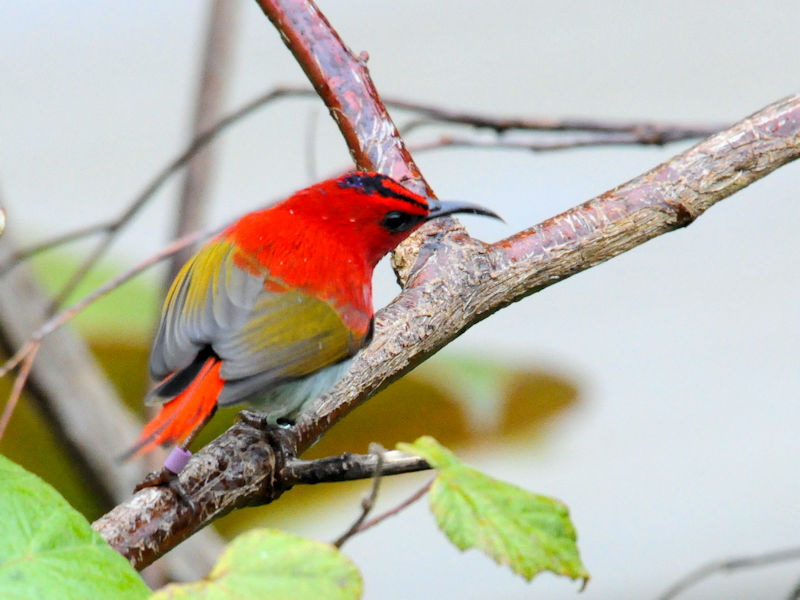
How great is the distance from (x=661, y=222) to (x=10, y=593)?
1.13m

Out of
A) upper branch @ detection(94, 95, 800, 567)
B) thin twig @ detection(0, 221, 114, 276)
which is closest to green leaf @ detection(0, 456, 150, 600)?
upper branch @ detection(94, 95, 800, 567)

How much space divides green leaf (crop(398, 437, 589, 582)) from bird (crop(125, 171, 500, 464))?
507 mm

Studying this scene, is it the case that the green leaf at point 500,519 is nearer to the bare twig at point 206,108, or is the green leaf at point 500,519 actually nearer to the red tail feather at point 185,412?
the red tail feather at point 185,412

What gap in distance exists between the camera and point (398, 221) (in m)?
1.73

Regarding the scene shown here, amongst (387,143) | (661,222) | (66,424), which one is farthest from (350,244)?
(66,424)

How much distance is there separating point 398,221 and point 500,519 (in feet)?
3.05

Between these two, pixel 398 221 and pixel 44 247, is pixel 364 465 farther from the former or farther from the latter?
pixel 44 247

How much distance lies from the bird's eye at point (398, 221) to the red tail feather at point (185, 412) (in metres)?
0.43

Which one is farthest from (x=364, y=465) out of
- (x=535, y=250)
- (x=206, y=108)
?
(x=206, y=108)

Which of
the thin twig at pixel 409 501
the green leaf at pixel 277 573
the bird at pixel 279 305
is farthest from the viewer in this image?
the bird at pixel 279 305

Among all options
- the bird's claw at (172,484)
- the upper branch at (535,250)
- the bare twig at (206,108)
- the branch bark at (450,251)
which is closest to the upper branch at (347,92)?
the branch bark at (450,251)

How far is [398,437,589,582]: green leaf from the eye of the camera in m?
0.83

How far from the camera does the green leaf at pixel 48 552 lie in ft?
2.66

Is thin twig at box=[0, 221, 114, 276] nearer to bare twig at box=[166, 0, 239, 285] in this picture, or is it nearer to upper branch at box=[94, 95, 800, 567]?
bare twig at box=[166, 0, 239, 285]
